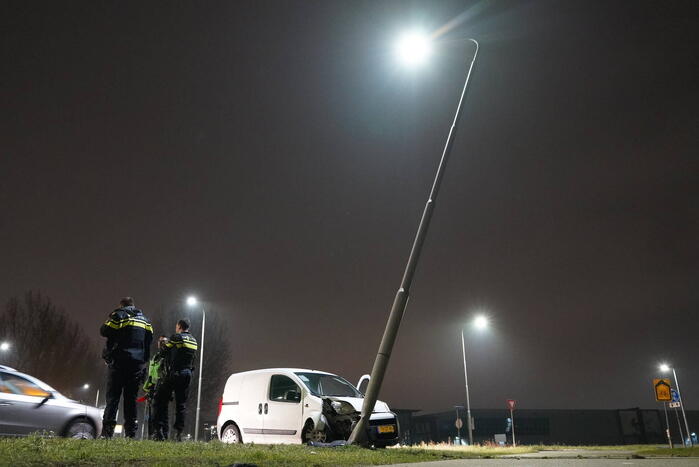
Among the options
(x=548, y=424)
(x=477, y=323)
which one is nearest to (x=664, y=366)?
(x=477, y=323)

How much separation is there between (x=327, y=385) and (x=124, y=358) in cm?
443

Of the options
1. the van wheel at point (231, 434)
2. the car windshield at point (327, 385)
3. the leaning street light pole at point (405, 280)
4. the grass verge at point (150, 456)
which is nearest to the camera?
the grass verge at point (150, 456)

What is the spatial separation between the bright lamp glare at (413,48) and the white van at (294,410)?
6.68 metres

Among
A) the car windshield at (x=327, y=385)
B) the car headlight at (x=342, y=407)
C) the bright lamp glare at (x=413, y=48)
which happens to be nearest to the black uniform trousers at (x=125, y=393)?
the car windshield at (x=327, y=385)

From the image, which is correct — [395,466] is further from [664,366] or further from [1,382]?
[664,366]

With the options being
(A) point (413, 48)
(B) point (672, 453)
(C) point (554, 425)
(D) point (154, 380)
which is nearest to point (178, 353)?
(D) point (154, 380)

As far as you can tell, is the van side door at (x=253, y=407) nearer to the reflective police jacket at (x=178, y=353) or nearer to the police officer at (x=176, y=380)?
the police officer at (x=176, y=380)

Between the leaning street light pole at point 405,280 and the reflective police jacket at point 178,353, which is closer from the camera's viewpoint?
the leaning street light pole at point 405,280

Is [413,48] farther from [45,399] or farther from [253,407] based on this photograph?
[45,399]

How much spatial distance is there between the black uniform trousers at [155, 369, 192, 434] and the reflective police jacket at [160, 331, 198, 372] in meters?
0.11

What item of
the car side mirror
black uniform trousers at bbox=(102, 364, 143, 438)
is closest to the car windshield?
black uniform trousers at bbox=(102, 364, 143, 438)

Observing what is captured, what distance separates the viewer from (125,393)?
33.5ft

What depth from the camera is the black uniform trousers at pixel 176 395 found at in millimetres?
10836

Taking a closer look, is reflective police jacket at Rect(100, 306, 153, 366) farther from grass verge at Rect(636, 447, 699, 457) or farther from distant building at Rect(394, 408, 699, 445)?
distant building at Rect(394, 408, 699, 445)
